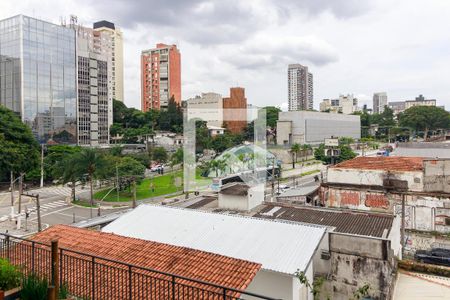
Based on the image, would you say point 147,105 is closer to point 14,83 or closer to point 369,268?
point 14,83

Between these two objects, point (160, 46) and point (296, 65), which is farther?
point (296, 65)

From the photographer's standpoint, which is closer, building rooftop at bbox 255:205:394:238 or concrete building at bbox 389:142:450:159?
building rooftop at bbox 255:205:394:238

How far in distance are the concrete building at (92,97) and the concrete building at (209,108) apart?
24.1 meters

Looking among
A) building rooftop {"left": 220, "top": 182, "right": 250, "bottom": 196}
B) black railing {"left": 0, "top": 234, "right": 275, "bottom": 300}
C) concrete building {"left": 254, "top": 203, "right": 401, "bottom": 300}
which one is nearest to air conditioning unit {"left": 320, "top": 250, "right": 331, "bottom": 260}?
concrete building {"left": 254, "top": 203, "right": 401, "bottom": 300}

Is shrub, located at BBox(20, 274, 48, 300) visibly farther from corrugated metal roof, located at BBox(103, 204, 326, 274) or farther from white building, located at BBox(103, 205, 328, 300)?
corrugated metal roof, located at BBox(103, 204, 326, 274)

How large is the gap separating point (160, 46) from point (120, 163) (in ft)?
240

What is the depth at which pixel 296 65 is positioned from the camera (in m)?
161

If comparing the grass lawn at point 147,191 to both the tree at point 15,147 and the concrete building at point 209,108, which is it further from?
the concrete building at point 209,108

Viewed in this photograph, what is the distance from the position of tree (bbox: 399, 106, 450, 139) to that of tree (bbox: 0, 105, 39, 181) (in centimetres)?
8442

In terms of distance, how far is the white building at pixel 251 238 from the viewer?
31.7 feet

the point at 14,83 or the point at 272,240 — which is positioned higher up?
the point at 14,83

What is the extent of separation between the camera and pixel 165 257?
9.43 meters

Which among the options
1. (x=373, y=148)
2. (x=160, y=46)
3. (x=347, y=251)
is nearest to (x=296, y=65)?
Result: (x=160, y=46)

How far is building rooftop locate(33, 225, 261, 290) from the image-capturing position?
8.22 meters
